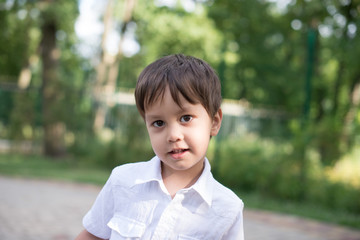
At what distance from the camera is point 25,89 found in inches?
562

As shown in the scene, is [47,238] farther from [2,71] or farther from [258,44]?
[2,71]

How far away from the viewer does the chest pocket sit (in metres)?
1.62

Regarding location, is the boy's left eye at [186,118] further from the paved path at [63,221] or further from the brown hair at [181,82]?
the paved path at [63,221]

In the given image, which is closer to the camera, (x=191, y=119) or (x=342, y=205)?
(x=191, y=119)

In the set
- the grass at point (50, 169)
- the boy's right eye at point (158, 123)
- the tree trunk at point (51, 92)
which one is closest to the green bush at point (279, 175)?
the grass at point (50, 169)

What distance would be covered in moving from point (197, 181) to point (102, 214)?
0.43 meters

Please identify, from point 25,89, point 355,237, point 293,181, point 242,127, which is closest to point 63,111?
point 25,89

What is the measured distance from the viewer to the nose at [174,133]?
152 cm

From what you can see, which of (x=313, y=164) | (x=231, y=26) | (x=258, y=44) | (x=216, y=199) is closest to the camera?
(x=216, y=199)

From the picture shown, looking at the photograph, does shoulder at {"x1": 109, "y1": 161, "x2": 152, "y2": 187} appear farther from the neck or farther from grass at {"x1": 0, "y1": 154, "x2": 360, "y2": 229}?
grass at {"x1": 0, "y1": 154, "x2": 360, "y2": 229}

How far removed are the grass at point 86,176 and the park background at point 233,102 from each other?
0.10ft

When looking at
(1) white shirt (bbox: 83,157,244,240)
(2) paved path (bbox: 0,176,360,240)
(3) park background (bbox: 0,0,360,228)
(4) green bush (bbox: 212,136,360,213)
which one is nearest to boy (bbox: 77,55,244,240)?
(1) white shirt (bbox: 83,157,244,240)

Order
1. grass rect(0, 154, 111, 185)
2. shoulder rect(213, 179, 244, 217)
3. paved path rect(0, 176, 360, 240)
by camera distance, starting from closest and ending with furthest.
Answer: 1. shoulder rect(213, 179, 244, 217)
2. paved path rect(0, 176, 360, 240)
3. grass rect(0, 154, 111, 185)

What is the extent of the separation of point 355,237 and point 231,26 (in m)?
15.9
